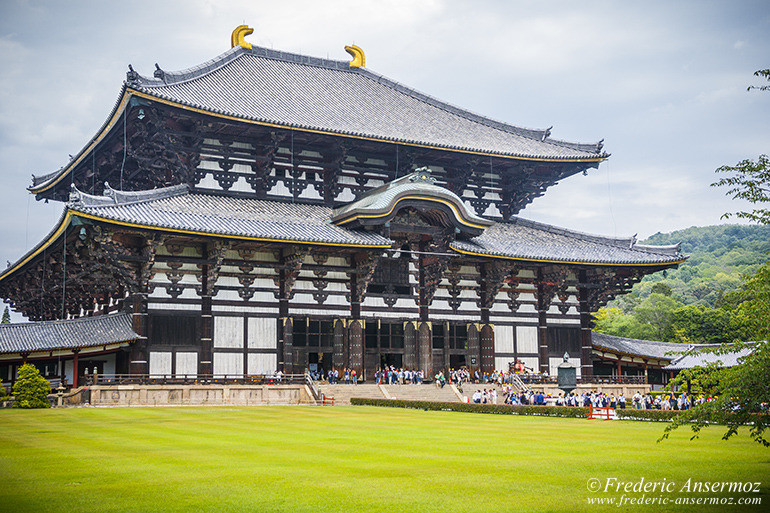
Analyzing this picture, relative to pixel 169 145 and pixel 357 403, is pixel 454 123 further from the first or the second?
pixel 357 403

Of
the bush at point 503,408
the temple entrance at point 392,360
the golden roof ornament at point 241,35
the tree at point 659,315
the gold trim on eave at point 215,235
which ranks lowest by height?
the bush at point 503,408

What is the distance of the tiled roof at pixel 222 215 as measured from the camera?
37875mm

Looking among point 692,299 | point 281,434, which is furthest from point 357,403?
point 692,299

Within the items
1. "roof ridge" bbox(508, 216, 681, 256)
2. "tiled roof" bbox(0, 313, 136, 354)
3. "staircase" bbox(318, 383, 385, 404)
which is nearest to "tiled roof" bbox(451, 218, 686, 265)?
"roof ridge" bbox(508, 216, 681, 256)

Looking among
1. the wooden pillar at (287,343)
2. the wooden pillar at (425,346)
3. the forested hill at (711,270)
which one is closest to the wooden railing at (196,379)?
the wooden pillar at (287,343)

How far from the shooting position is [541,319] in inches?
2052

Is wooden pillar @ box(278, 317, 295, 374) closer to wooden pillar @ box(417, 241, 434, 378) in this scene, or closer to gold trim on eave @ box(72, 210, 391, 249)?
gold trim on eave @ box(72, 210, 391, 249)

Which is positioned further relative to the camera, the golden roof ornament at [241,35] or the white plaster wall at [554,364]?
the golden roof ornament at [241,35]

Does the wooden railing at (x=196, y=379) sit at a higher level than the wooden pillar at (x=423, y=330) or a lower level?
lower

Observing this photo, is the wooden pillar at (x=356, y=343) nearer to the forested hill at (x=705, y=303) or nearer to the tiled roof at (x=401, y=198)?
the tiled roof at (x=401, y=198)

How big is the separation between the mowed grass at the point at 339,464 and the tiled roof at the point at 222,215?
13.3m

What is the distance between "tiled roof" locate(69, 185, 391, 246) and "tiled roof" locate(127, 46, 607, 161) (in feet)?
16.5

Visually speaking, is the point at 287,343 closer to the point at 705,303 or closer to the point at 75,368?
the point at 75,368

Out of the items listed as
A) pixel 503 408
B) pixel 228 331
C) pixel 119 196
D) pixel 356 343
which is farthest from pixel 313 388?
pixel 119 196
